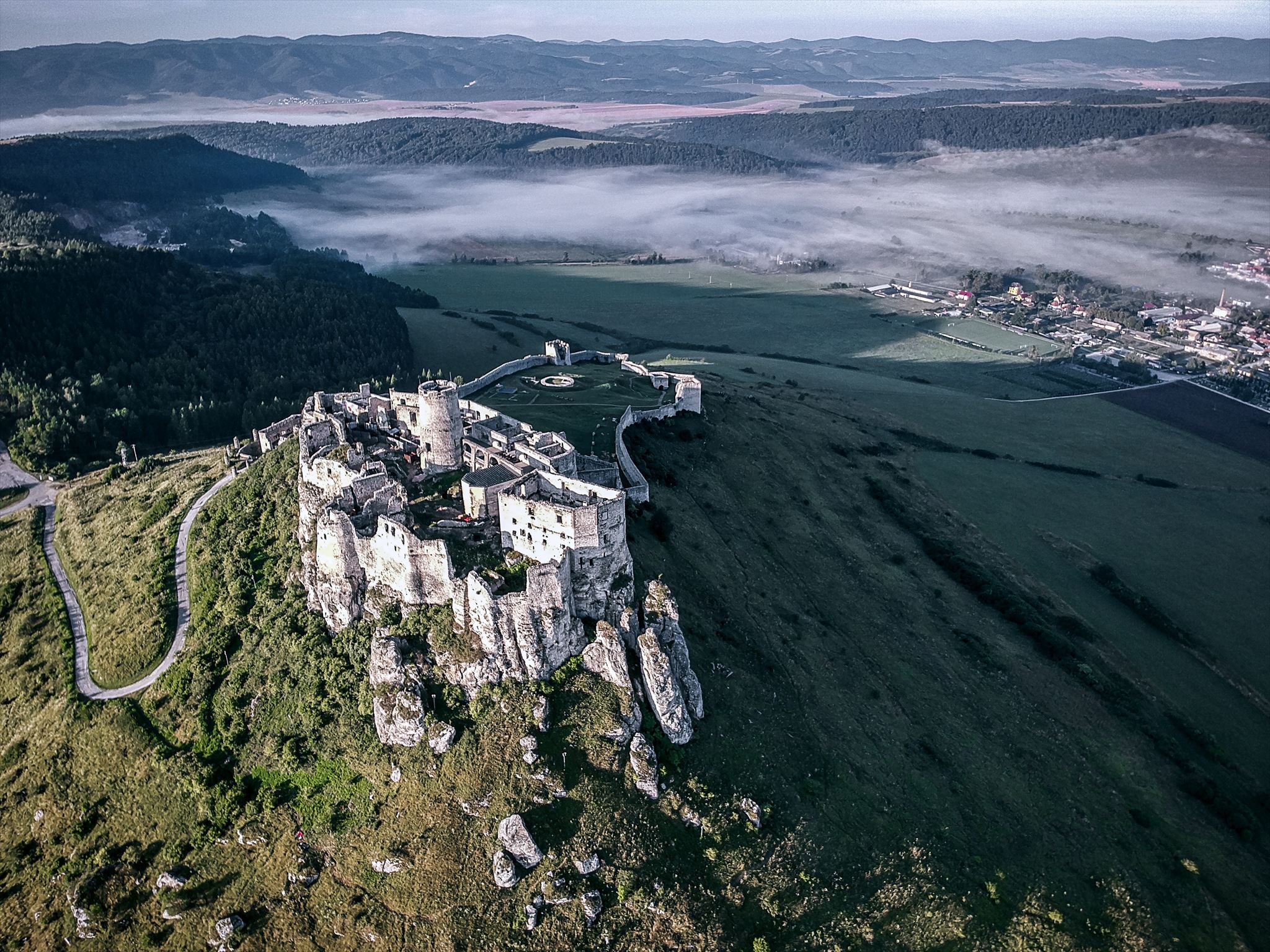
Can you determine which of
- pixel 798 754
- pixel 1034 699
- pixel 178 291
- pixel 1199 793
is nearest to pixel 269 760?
pixel 798 754

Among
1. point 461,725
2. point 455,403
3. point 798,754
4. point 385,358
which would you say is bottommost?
point 385,358

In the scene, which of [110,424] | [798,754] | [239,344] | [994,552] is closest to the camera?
[798,754]

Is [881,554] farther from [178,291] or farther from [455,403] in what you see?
[178,291]

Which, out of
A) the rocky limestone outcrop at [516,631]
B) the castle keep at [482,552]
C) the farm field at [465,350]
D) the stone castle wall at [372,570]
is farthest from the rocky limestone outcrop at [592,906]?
the farm field at [465,350]

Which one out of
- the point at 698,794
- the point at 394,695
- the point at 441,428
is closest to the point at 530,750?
the point at 394,695

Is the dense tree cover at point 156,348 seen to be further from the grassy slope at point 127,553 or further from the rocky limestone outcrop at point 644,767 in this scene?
the rocky limestone outcrop at point 644,767

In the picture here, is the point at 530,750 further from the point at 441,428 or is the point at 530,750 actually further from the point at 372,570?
the point at 441,428
